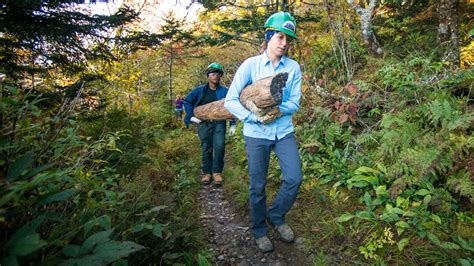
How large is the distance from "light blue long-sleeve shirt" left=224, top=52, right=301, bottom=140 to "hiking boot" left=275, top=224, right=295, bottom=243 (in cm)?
122

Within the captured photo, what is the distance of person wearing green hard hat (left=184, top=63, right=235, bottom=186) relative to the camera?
5.78 meters

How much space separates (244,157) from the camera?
20.8 ft

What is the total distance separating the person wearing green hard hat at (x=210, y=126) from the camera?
578 centimetres

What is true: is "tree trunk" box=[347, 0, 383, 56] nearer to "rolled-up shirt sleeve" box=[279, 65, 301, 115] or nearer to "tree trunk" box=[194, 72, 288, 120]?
"rolled-up shirt sleeve" box=[279, 65, 301, 115]

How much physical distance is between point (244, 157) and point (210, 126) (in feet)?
3.78

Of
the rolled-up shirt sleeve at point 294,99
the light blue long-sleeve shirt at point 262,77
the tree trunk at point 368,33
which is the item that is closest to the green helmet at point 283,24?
the light blue long-sleeve shirt at point 262,77

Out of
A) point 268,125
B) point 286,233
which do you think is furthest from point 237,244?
point 268,125

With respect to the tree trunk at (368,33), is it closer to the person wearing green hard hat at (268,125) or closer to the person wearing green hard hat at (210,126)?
A: the person wearing green hard hat at (210,126)

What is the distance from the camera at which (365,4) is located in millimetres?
7664

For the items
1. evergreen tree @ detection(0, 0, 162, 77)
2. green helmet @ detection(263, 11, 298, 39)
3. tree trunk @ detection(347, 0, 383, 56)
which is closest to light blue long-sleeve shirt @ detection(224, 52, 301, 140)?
green helmet @ detection(263, 11, 298, 39)

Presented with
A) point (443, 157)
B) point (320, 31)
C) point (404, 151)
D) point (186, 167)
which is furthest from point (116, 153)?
point (320, 31)

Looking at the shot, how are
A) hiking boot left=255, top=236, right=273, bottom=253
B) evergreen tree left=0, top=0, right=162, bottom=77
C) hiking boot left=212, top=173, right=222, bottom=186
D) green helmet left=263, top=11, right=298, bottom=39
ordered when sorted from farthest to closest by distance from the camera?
hiking boot left=212, top=173, right=222, bottom=186
evergreen tree left=0, top=0, right=162, bottom=77
hiking boot left=255, top=236, right=273, bottom=253
green helmet left=263, top=11, right=298, bottom=39

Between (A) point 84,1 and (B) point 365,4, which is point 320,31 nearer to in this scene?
(B) point 365,4

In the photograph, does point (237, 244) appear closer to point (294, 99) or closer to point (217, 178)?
point (294, 99)
